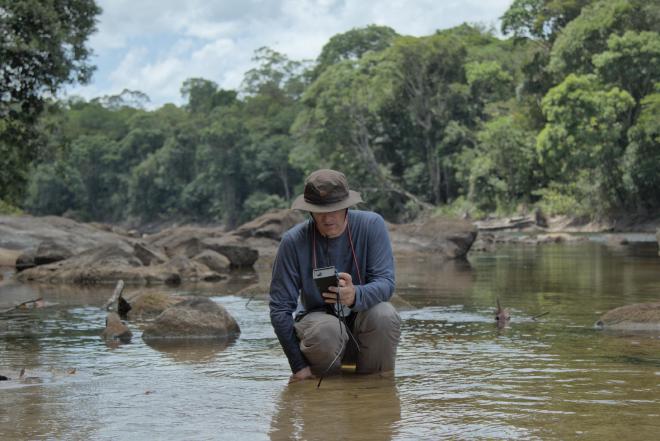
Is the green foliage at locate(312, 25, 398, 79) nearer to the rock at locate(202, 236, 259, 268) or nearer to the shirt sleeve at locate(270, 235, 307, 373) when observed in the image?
the rock at locate(202, 236, 259, 268)

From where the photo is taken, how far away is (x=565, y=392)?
16.1ft

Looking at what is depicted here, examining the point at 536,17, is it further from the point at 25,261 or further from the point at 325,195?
the point at 325,195

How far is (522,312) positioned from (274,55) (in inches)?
3073

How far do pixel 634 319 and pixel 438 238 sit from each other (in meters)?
18.0

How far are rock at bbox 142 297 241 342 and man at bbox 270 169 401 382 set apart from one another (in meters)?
3.54

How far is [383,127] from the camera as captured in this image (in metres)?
59.4

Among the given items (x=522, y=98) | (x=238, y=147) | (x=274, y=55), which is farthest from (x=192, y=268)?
(x=274, y=55)

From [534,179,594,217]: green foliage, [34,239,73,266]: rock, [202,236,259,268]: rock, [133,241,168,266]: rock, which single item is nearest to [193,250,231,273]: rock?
[133,241,168,266]: rock

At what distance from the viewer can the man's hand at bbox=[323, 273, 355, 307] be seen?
16.5ft

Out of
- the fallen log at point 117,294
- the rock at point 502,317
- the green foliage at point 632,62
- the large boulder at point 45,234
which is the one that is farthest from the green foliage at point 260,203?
the rock at point 502,317

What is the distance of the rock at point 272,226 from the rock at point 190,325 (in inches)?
779

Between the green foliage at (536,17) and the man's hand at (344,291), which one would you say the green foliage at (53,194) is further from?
the man's hand at (344,291)

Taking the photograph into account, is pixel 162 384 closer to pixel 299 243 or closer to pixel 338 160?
pixel 299 243

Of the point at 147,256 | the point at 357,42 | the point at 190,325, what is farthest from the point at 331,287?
the point at 357,42
